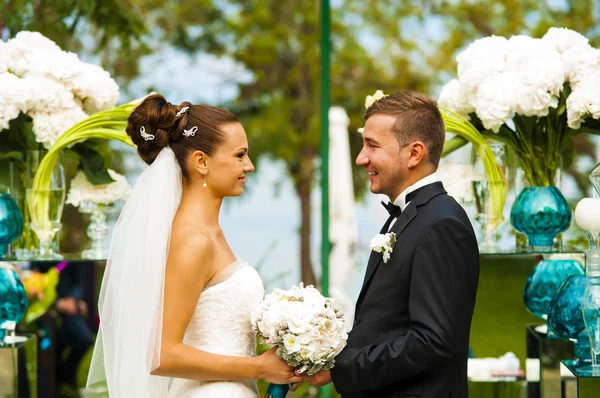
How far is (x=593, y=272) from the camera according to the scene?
128 inches

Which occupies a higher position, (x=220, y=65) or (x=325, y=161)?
(x=220, y=65)

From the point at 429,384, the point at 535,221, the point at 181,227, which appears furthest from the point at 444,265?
the point at 535,221

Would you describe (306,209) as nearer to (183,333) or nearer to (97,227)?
(97,227)

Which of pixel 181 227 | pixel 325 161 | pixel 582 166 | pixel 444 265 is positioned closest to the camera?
pixel 444 265

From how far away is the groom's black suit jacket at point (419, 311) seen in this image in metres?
2.68

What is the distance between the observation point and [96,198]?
402 centimetres

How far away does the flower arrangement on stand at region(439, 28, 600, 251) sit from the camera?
11.9 ft

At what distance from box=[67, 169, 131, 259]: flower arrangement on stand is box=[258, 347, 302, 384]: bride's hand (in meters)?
1.45

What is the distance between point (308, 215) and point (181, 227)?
26.8ft

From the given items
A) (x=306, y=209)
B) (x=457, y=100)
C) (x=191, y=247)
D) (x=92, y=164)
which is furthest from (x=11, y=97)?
(x=306, y=209)

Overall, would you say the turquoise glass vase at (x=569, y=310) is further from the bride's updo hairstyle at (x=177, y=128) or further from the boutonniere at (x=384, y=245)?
the bride's updo hairstyle at (x=177, y=128)

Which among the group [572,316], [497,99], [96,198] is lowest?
[572,316]

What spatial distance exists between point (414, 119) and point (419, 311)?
68 centimetres

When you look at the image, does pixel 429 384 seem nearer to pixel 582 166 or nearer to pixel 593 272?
pixel 593 272
